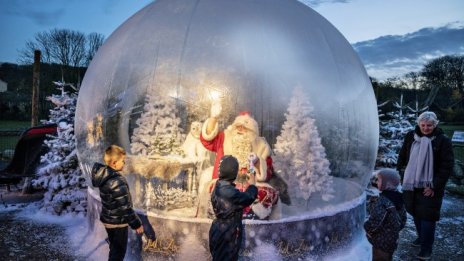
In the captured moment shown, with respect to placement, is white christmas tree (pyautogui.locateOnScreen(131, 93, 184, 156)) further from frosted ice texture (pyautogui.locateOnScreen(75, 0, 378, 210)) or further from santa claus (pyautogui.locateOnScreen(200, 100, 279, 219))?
santa claus (pyautogui.locateOnScreen(200, 100, 279, 219))

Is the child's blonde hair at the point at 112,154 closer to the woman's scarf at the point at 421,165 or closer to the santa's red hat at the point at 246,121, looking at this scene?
the santa's red hat at the point at 246,121

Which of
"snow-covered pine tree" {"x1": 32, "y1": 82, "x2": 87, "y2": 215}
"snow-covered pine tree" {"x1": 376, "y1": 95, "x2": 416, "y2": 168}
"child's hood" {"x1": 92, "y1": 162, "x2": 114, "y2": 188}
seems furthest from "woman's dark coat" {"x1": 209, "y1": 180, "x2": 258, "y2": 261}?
"snow-covered pine tree" {"x1": 376, "y1": 95, "x2": 416, "y2": 168}

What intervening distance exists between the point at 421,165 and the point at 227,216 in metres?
3.22

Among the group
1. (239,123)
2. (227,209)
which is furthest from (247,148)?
(227,209)

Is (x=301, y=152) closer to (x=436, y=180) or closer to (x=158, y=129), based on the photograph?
(x=158, y=129)

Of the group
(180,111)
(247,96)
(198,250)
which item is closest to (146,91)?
(180,111)

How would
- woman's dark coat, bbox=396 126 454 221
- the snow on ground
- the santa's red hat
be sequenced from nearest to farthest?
the santa's red hat
woman's dark coat, bbox=396 126 454 221
the snow on ground

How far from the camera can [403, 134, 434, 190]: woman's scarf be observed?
17.7 ft

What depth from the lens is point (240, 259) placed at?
4.92m

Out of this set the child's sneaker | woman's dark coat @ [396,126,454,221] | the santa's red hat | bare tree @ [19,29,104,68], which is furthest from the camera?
bare tree @ [19,29,104,68]

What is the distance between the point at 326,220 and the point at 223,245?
205cm

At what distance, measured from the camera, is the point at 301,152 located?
197 inches

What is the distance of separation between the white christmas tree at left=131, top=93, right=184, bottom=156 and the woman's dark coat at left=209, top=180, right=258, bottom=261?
4.47ft

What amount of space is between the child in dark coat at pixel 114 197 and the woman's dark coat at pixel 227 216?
98 centimetres
